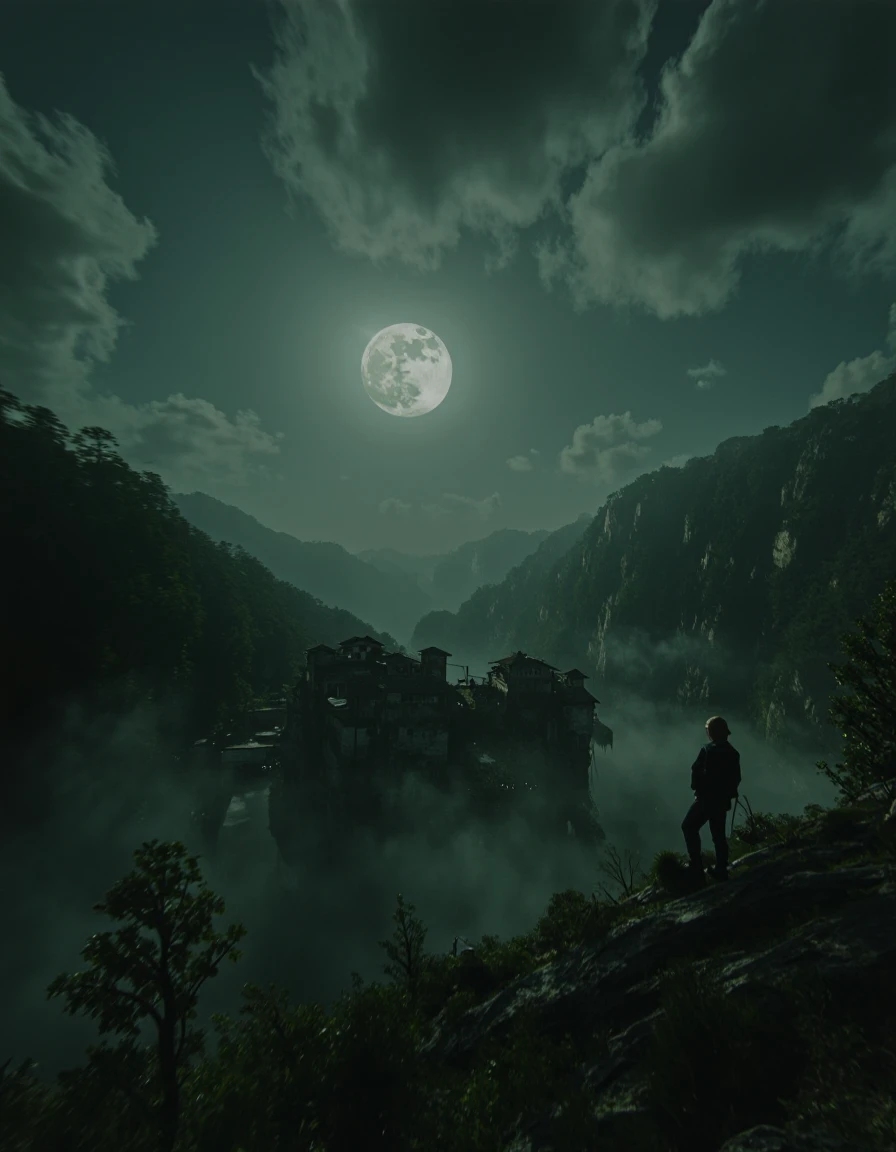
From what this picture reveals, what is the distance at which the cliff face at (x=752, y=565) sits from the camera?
108 meters

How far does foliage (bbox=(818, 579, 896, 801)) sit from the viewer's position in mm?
17812

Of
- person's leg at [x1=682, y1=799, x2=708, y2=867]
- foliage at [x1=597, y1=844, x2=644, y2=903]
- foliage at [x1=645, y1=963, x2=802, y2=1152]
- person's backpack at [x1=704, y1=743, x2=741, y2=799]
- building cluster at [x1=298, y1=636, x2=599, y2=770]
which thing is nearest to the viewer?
foliage at [x1=645, y1=963, x2=802, y2=1152]

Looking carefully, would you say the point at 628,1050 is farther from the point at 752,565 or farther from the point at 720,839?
the point at 752,565

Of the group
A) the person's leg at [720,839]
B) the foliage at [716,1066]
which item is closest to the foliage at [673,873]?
the person's leg at [720,839]

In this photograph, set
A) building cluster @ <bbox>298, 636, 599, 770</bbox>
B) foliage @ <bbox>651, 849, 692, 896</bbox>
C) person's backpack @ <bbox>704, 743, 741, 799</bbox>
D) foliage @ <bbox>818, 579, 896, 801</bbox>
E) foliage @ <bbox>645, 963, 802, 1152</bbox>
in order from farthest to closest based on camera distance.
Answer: building cluster @ <bbox>298, 636, 599, 770</bbox>
foliage @ <bbox>818, 579, 896, 801</bbox>
foliage @ <bbox>651, 849, 692, 896</bbox>
person's backpack @ <bbox>704, 743, 741, 799</bbox>
foliage @ <bbox>645, 963, 802, 1152</bbox>

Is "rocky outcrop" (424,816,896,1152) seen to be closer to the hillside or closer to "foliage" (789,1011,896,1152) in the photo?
the hillside

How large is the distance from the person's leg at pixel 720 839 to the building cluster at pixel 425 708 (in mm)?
39606

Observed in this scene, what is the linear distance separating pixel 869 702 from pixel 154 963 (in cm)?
2881

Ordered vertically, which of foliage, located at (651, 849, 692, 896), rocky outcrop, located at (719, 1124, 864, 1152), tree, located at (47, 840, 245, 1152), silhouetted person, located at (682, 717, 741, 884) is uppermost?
silhouetted person, located at (682, 717, 741, 884)

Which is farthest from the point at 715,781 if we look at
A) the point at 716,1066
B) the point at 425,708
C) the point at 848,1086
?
the point at 425,708

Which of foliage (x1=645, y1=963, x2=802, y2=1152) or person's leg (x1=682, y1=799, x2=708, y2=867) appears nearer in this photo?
foliage (x1=645, y1=963, x2=802, y2=1152)

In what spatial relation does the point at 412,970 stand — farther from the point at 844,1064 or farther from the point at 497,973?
the point at 844,1064

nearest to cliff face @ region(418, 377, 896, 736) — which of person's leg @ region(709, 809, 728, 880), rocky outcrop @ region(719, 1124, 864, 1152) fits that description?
person's leg @ region(709, 809, 728, 880)

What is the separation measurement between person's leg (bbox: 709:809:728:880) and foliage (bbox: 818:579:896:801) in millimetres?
11673
